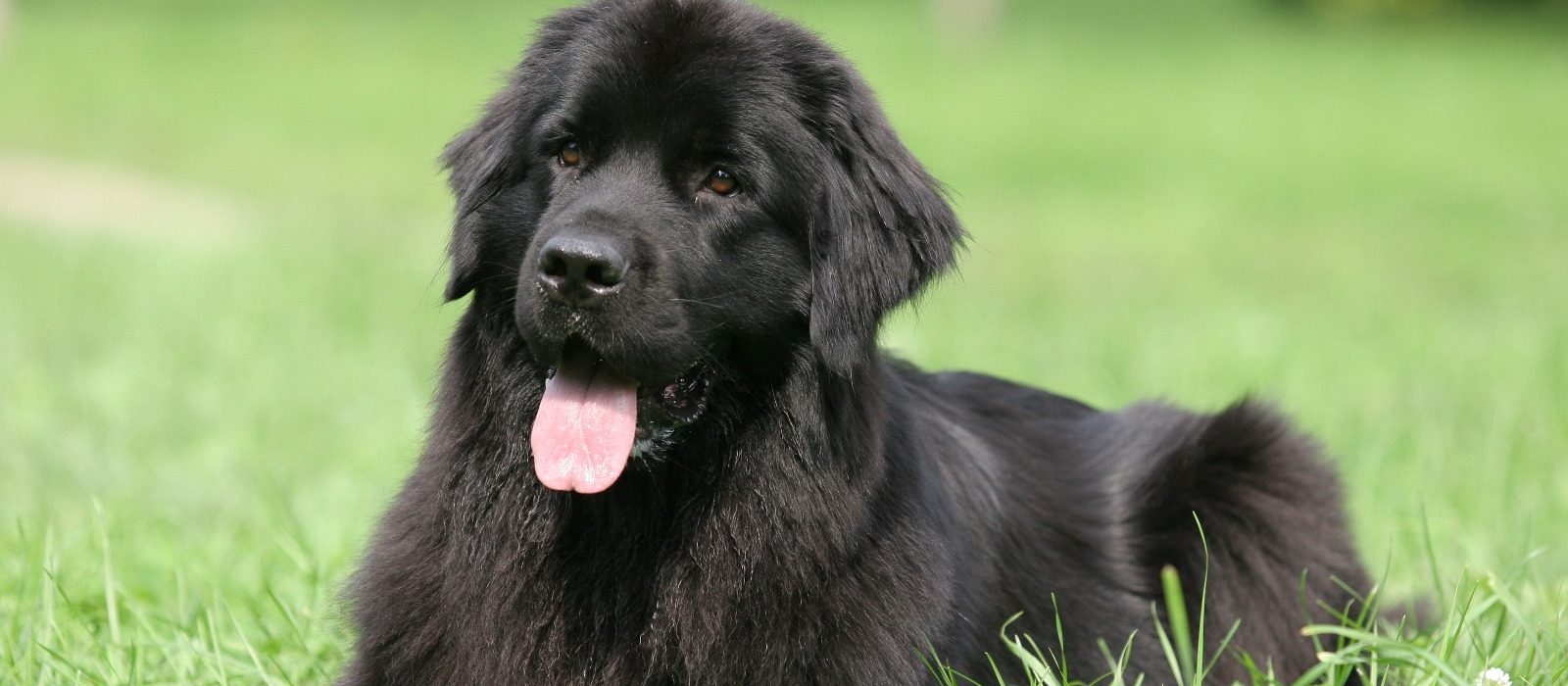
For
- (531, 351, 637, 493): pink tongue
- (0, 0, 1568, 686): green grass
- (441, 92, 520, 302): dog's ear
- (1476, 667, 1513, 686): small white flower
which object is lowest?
(0, 0, 1568, 686): green grass

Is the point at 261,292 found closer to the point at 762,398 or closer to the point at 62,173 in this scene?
the point at 762,398

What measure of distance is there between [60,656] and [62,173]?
15.8 m

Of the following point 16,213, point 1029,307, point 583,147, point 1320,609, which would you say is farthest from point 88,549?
point 16,213

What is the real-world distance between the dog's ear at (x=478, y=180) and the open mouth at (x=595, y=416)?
1.24 feet

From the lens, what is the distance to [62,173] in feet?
58.9

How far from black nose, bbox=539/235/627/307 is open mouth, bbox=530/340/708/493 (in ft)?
0.52

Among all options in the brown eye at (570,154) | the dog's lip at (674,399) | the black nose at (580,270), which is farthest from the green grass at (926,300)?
the black nose at (580,270)

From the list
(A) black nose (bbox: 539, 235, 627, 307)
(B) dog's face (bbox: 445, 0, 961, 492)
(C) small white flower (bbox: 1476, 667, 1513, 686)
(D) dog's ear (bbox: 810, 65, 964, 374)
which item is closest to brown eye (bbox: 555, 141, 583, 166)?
(B) dog's face (bbox: 445, 0, 961, 492)

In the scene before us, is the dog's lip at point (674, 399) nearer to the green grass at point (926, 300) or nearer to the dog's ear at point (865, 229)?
the dog's ear at point (865, 229)

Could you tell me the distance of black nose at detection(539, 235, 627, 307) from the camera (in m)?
3.23

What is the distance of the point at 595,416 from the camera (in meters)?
3.42

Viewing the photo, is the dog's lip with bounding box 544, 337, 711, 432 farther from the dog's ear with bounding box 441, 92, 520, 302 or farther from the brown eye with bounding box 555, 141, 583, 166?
the brown eye with bounding box 555, 141, 583, 166

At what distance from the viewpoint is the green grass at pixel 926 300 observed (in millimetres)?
4688

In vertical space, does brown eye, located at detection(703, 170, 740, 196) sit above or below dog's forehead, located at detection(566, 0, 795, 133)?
below
